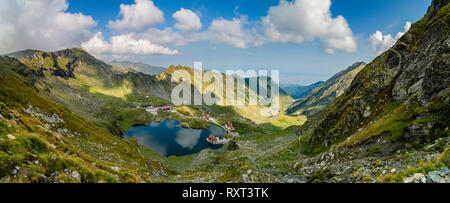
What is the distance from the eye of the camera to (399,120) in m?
31.6

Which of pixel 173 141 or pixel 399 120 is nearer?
pixel 399 120

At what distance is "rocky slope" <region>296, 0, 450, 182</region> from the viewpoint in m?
21.4

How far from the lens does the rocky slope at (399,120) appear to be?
2138 cm

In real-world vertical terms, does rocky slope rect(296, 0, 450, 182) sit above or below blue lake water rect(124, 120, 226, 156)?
above

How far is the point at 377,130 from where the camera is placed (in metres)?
33.3

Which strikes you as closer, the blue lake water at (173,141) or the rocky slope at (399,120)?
the rocky slope at (399,120)

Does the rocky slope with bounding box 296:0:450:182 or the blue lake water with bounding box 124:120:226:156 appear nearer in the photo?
the rocky slope with bounding box 296:0:450:182

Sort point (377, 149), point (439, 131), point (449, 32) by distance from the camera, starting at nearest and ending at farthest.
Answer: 1. point (439, 131)
2. point (377, 149)
3. point (449, 32)

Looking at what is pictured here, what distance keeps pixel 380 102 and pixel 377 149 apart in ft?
77.9

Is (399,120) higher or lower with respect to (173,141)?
higher

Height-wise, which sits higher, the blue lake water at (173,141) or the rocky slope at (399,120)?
the rocky slope at (399,120)

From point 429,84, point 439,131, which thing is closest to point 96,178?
point 439,131
